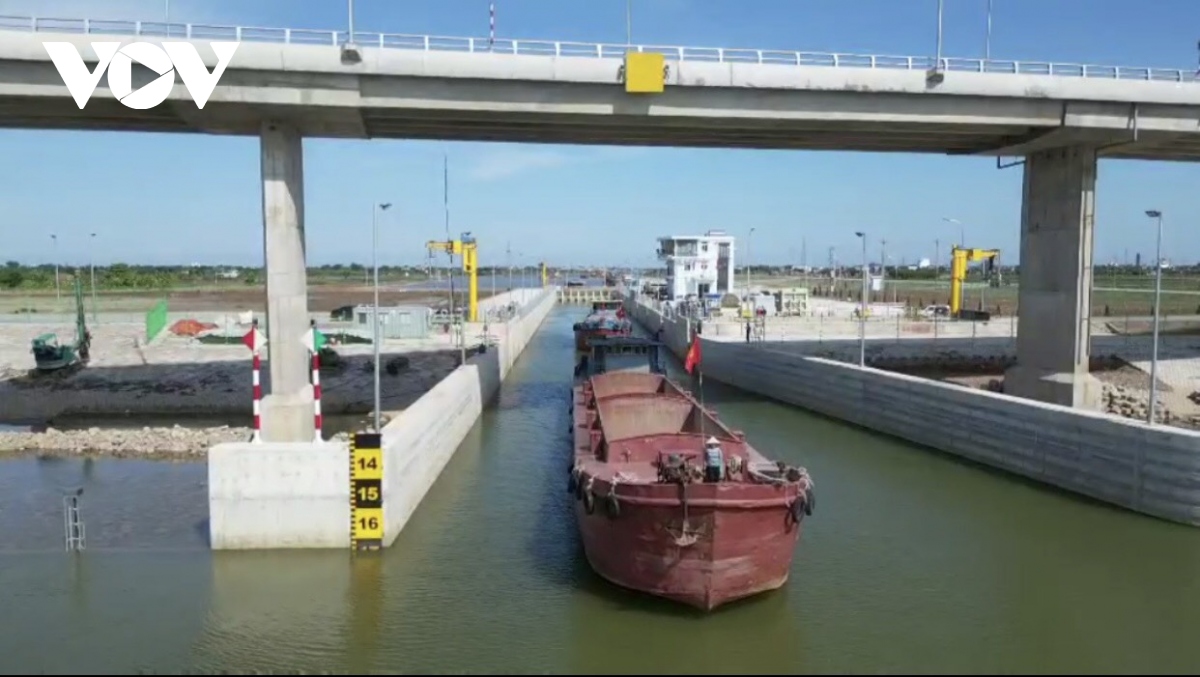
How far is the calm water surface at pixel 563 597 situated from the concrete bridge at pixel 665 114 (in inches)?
292

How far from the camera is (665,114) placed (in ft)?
77.9

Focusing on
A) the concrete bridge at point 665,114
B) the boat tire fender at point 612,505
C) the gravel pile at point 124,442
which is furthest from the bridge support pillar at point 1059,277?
the gravel pile at point 124,442

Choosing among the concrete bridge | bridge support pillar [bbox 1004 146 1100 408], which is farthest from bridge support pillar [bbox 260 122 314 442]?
bridge support pillar [bbox 1004 146 1100 408]

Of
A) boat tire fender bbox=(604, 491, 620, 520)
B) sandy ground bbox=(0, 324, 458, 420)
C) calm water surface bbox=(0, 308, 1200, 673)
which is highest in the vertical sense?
boat tire fender bbox=(604, 491, 620, 520)

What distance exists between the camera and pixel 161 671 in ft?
35.2

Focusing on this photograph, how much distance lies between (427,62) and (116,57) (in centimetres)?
769

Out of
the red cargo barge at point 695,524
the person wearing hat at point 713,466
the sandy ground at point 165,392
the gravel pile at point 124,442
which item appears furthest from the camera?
the sandy ground at point 165,392

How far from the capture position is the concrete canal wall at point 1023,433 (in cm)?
1675

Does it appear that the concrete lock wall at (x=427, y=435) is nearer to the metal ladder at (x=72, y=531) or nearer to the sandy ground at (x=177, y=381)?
the sandy ground at (x=177, y=381)

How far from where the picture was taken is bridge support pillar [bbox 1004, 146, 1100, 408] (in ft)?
86.9

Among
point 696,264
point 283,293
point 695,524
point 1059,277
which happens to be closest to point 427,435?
point 283,293

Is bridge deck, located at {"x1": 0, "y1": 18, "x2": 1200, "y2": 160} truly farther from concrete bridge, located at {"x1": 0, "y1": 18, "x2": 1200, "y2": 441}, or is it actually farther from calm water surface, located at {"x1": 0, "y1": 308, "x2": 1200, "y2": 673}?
calm water surface, located at {"x1": 0, "y1": 308, "x2": 1200, "y2": 673}

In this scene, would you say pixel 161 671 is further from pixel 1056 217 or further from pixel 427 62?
pixel 1056 217

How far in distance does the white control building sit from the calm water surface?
62.8m
